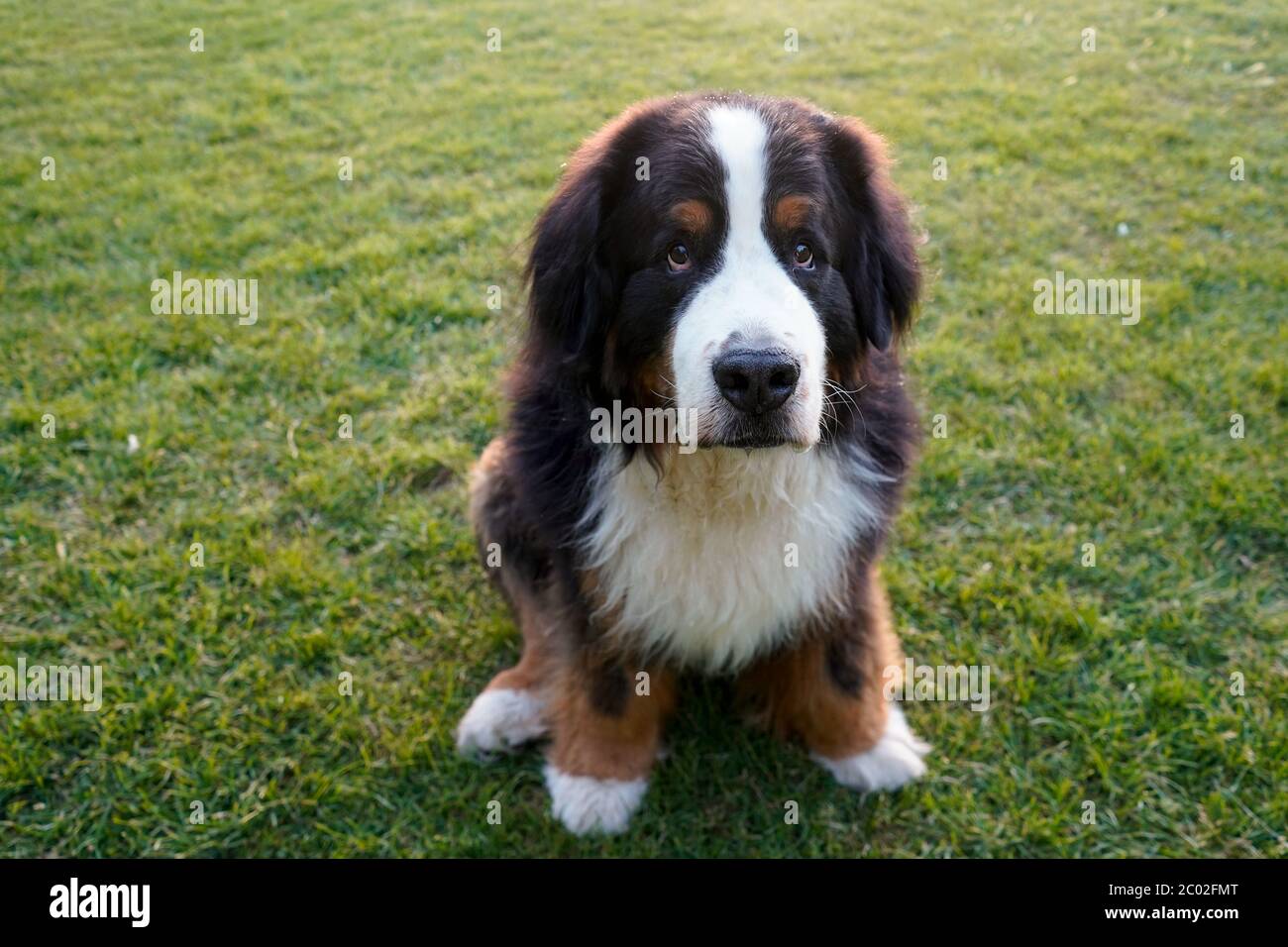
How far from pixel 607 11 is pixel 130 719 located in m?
8.74

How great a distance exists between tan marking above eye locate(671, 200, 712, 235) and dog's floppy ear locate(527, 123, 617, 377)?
0.27 m

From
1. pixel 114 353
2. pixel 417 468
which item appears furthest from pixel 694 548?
pixel 114 353

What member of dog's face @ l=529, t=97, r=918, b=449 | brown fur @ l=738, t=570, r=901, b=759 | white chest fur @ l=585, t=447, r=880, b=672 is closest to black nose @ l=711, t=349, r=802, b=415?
dog's face @ l=529, t=97, r=918, b=449

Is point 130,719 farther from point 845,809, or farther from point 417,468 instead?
point 845,809

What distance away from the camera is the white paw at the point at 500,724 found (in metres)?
3.15

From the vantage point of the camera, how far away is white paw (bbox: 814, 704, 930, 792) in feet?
10.0

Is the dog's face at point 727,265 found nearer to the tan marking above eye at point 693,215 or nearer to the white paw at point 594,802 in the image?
the tan marking above eye at point 693,215

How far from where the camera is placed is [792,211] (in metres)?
2.37

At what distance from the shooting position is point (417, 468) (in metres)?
4.32

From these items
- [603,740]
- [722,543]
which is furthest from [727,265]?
[603,740]

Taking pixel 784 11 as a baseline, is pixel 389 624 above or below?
below

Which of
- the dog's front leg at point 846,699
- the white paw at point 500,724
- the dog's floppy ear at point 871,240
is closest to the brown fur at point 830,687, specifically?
the dog's front leg at point 846,699

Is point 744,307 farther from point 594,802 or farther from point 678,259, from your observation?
point 594,802

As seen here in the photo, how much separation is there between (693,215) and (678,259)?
12 cm
